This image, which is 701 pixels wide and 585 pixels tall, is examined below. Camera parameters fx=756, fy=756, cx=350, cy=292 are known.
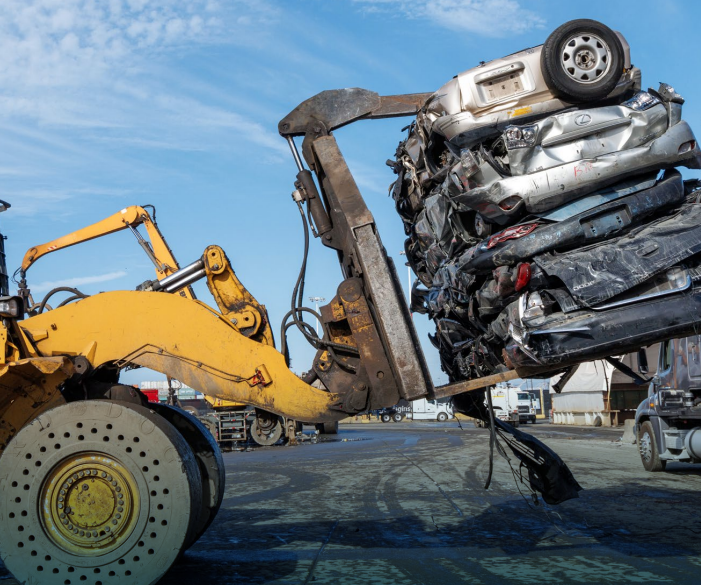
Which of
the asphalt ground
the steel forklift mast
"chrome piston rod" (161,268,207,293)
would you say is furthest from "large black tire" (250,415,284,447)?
the steel forklift mast

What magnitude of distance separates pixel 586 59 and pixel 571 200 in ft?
3.32

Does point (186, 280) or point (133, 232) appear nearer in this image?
point (186, 280)

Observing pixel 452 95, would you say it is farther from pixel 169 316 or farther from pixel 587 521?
pixel 587 521

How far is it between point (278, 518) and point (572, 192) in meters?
4.99

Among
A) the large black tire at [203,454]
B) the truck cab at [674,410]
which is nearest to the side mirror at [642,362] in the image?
the truck cab at [674,410]

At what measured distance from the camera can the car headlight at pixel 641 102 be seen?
5.40 m

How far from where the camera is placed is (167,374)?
5.20m

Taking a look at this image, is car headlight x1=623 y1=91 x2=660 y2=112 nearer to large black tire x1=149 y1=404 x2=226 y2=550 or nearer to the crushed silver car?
the crushed silver car

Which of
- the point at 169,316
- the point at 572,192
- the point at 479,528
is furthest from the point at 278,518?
the point at 572,192

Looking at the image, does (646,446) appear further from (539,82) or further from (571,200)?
(539,82)

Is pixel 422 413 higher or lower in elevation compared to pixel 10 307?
lower

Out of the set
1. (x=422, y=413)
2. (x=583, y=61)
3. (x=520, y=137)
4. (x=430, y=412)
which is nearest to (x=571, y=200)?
(x=520, y=137)

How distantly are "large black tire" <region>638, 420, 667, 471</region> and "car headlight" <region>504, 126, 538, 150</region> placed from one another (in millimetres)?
8964

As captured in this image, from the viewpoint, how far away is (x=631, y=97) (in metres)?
5.52
